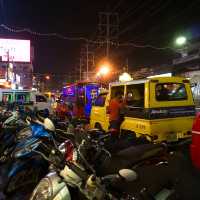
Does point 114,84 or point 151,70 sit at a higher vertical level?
point 151,70

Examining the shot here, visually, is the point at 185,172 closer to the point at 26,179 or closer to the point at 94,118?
the point at 26,179

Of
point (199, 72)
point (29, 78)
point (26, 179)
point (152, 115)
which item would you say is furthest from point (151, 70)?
point (29, 78)

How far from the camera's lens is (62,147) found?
4180 millimetres

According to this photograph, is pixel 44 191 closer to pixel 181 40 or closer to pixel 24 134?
pixel 24 134

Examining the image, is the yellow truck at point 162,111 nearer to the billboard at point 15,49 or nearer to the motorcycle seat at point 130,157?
the motorcycle seat at point 130,157

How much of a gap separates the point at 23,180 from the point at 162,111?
368 cm

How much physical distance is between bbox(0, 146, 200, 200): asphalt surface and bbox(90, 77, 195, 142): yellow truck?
0.86 m

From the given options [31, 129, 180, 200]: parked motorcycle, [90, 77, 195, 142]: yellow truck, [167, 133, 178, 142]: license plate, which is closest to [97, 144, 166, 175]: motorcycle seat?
[31, 129, 180, 200]: parked motorcycle

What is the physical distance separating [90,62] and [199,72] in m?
34.8

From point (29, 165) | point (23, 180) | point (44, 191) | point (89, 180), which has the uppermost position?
point (89, 180)

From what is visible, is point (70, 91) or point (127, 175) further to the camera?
point (70, 91)

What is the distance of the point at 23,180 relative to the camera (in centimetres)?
557

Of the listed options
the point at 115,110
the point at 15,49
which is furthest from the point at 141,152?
the point at 15,49

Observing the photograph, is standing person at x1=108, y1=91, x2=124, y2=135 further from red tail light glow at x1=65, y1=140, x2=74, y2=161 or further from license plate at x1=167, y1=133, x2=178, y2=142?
red tail light glow at x1=65, y1=140, x2=74, y2=161
